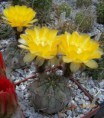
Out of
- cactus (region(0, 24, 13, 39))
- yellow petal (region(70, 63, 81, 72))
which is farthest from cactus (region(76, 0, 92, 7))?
yellow petal (region(70, 63, 81, 72))

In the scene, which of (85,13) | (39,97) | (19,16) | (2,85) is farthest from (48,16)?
(2,85)

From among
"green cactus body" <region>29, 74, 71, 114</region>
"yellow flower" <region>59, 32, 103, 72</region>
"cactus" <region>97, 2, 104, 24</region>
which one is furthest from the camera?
"cactus" <region>97, 2, 104, 24</region>

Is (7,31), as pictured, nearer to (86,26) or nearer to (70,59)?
(86,26)

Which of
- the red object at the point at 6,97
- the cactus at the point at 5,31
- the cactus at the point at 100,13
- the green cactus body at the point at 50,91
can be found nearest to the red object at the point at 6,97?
the red object at the point at 6,97

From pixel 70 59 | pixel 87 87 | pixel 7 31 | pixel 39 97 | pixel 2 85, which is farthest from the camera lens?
pixel 7 31

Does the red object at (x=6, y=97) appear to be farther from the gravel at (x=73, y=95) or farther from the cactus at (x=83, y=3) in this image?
the cactus at (x=83, y=3)

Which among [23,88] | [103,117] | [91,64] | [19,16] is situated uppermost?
[19,16]

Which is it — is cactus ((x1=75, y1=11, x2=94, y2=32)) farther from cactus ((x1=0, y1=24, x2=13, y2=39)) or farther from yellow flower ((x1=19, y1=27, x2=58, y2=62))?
yellow flower ((x1=19, y1=27, x2=58, y2=62))
